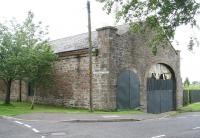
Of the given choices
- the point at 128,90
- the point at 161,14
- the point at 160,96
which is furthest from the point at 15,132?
the point at 160,96

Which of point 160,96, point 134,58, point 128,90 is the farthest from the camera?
point 160,96

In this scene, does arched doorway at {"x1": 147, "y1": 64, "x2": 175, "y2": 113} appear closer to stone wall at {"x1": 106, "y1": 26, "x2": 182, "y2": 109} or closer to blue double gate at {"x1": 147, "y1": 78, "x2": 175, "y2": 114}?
blue double gate at {"x1": 147, "y1": 78, "x2": 175, "y2": 114}

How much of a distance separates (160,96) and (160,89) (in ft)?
2.05

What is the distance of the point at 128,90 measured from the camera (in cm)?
2738

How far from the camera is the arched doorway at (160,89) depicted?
29734 millimetres

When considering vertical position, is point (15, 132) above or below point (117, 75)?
below

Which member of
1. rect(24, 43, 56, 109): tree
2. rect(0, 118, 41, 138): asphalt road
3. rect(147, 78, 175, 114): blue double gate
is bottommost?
rect(0, 118, 41, 138): asphalt road

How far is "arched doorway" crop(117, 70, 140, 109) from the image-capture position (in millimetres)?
26641

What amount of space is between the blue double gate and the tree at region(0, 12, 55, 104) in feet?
29.0

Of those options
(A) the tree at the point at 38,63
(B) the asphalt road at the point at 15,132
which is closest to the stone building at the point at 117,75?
(A) the tree at the point at 38,63

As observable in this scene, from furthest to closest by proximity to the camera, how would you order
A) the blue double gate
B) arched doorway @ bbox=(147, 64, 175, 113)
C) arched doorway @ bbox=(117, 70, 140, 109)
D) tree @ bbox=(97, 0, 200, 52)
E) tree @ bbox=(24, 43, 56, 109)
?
arched doorway @ bbox=(147, 64, 175, 113) < the blue double gate < arched doorway @ bbox=(117, 70, 140, 109) < tree @ bbox=(24, 43, 56, 109) < tree @ bbox=(97, 0, 200, 52)

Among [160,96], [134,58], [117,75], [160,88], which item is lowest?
[160,96]

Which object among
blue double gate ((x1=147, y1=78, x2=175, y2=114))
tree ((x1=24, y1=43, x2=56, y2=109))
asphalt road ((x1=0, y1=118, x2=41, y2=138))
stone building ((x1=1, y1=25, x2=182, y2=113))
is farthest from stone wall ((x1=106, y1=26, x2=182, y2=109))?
asphalt road ((x1=0, y1=118, x2=41, y2=138))

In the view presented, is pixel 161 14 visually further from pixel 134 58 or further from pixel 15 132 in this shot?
pixel 134 58
